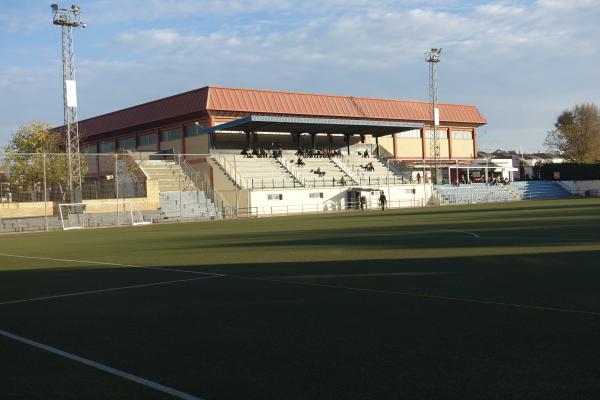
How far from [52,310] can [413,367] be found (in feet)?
20.6

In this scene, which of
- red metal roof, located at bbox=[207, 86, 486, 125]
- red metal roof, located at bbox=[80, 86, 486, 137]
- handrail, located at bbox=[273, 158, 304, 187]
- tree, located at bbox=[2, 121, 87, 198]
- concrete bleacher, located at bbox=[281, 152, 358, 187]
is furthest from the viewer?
red metal roof, located at bbox=[207, 86, 486, 125]

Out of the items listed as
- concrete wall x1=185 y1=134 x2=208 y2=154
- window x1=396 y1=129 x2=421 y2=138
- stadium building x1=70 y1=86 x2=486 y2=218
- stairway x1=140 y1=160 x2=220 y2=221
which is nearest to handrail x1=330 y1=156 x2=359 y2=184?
stadium building x1=70 y1=86 x2=486 y2=218

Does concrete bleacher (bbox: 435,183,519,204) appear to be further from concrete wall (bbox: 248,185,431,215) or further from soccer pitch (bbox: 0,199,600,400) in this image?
soccer pitch (bbox: 0,199,600,400)

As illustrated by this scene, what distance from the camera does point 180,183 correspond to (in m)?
56.5

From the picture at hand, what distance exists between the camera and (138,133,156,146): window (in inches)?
2936

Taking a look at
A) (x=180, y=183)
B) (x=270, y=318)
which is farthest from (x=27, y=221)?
(x=270, y=318)

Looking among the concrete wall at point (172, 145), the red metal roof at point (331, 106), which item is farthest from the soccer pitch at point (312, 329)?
the concrete wall at point (172, 145)

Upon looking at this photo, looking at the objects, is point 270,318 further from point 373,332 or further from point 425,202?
point 425,202

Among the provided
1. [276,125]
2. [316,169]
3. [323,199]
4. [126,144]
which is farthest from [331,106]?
[126,144]

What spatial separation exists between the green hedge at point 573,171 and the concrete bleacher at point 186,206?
54.8 meters

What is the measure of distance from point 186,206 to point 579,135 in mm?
77919

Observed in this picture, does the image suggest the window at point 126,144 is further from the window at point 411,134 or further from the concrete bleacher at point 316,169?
the window at point 411,134

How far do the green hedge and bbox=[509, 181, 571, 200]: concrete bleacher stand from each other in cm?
513

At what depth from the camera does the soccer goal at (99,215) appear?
147ft
